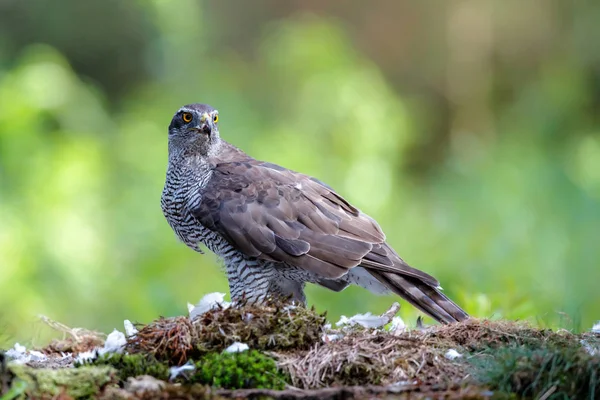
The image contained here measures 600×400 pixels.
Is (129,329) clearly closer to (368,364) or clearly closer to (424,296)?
(368,364)

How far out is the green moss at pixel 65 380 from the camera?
10.9ft

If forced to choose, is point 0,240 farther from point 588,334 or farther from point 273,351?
point 588,334

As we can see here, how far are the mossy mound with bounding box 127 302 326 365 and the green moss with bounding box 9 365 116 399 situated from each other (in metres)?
0.32

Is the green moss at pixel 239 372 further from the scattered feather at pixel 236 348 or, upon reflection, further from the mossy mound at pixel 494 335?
the mossy mound at pixel 494 335

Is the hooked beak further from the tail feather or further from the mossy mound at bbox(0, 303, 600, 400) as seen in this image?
the mossy mound at bbox(0, 303, 600, 400)

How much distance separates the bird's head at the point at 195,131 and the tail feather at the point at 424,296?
1.63 m

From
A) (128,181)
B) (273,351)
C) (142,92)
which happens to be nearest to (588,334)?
(273,351)

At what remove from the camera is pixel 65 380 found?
11.2 feet

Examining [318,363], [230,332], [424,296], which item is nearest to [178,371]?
[230,332]

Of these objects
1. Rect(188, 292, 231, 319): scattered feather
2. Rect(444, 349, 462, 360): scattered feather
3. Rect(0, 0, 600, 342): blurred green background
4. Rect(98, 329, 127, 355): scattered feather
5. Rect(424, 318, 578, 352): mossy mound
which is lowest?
Rect(98, 329, 127, 355): scattered feather

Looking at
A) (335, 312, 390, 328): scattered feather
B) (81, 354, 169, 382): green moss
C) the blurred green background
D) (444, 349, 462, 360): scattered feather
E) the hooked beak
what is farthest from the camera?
the blurred green background

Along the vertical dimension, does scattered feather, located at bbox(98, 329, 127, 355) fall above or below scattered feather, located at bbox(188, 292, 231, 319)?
below

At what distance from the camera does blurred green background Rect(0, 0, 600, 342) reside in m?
8.44

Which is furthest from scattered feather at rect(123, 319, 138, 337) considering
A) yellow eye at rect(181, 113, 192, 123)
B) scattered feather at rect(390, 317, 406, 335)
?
yellow eye at rect(181, 113, 192, 123)
